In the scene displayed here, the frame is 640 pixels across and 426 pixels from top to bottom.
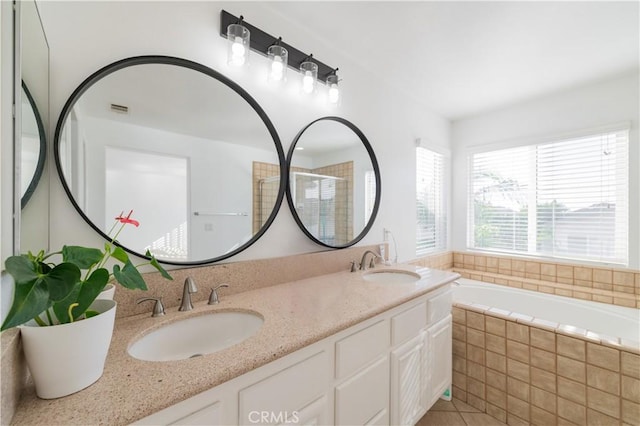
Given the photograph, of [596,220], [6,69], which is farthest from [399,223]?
[6,69]

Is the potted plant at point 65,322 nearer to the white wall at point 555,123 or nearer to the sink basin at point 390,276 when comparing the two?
the sink basin at point 390,276

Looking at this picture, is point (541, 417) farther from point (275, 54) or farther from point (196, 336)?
point (275, 54)

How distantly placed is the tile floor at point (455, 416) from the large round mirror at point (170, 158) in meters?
1.67

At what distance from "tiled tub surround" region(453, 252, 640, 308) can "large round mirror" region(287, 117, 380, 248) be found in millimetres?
1692

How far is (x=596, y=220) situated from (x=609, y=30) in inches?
59.9

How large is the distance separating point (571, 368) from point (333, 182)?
1787mm

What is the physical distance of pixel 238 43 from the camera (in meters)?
1.27

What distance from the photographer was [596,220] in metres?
2.25

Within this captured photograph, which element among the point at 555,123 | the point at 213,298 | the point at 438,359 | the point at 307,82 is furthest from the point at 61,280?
the point at 555,123

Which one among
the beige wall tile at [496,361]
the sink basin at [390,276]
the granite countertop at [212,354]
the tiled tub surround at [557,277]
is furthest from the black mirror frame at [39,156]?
the tiled tub surround at [557,277]

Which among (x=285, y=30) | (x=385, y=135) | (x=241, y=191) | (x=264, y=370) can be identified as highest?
(x=285, y=30)

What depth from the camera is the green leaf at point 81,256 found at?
603 millimetres

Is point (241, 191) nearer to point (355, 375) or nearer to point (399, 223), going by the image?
point (355, 375)

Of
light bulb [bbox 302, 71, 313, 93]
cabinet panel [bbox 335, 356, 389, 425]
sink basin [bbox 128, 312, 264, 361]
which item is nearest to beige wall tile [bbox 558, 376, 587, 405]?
cabinet panel [bbox 335, 356, 389, 425]
